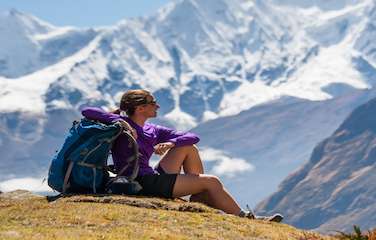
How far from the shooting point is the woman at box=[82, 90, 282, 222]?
1981 cm

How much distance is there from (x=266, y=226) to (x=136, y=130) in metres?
4.03

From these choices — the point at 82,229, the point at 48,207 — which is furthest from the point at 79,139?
the point at 82,229

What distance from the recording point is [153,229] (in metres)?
16.2

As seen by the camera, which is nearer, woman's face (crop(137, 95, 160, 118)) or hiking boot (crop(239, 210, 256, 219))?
hiking boot (crop(239, 210, 256, 219))

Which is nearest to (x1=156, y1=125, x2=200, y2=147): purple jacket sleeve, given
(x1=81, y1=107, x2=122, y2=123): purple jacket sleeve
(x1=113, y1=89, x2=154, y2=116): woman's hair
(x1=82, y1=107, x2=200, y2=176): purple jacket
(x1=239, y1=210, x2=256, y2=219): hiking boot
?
(x1=82, y1=107, x2=200, y2=176): purple jacket

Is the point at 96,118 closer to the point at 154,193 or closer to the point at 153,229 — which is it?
the point at 154,193

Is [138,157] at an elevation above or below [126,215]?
above

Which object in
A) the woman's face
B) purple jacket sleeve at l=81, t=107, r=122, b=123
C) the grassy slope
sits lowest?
the grassy slope

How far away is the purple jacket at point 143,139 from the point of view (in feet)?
65.0

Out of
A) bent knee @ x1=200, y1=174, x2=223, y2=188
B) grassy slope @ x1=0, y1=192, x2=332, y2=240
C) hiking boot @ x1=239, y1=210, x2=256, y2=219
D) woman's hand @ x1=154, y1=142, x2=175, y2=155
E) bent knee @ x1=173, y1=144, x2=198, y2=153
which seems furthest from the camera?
bent knee @ x1=173, y1=144, x2=198, y2=153

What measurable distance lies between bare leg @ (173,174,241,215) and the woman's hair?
1881mm

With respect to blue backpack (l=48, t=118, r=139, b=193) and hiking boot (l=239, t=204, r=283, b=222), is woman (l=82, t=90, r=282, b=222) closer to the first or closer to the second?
hiking boot (l=239, t=204, r=283, b=222)

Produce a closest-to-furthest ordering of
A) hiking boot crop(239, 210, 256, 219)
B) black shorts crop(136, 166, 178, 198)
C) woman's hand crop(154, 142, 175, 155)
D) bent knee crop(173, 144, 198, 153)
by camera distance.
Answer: hiking boot crop(239, 210, 256, 219), black shorts crop(136, 166, 178, 198), woman's hand crop(154, 142, 175, 155), bent knee crop(173, 144, 198, 153)

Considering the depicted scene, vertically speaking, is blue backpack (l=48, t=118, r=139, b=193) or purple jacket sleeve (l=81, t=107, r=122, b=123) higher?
purple jacket sleeve (l=81, t=107, r=122, b=123)
